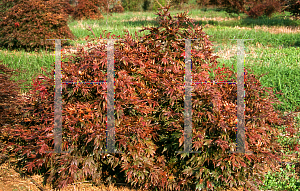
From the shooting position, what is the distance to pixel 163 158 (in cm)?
274

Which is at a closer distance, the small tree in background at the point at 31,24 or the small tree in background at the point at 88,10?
the small tree in background at the point at 31,24

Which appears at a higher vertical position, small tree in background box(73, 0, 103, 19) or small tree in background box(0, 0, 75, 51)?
small tree in background box(73, 0, 103, 19)

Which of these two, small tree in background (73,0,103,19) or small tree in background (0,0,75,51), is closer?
small tree in background (0,0,75,51)

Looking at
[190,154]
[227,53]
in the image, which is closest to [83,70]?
[190,154]

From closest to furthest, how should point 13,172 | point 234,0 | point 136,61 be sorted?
1. point 136,61
2. point 13,172
3. point 234,0

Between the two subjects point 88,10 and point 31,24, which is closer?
point 31,24

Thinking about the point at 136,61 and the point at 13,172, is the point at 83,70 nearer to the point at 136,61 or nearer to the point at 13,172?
the point at 136,61

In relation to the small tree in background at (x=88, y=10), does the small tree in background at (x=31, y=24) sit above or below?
below

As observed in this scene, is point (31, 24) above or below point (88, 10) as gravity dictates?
below

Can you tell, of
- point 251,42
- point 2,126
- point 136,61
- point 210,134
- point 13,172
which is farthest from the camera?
point 251,42

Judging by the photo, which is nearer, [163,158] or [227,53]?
[163,158]

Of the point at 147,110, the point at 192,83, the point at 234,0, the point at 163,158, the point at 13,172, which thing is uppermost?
the point at 234,0

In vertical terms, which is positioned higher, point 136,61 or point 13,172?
point 136,61

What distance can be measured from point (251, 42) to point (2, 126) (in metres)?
7.76
